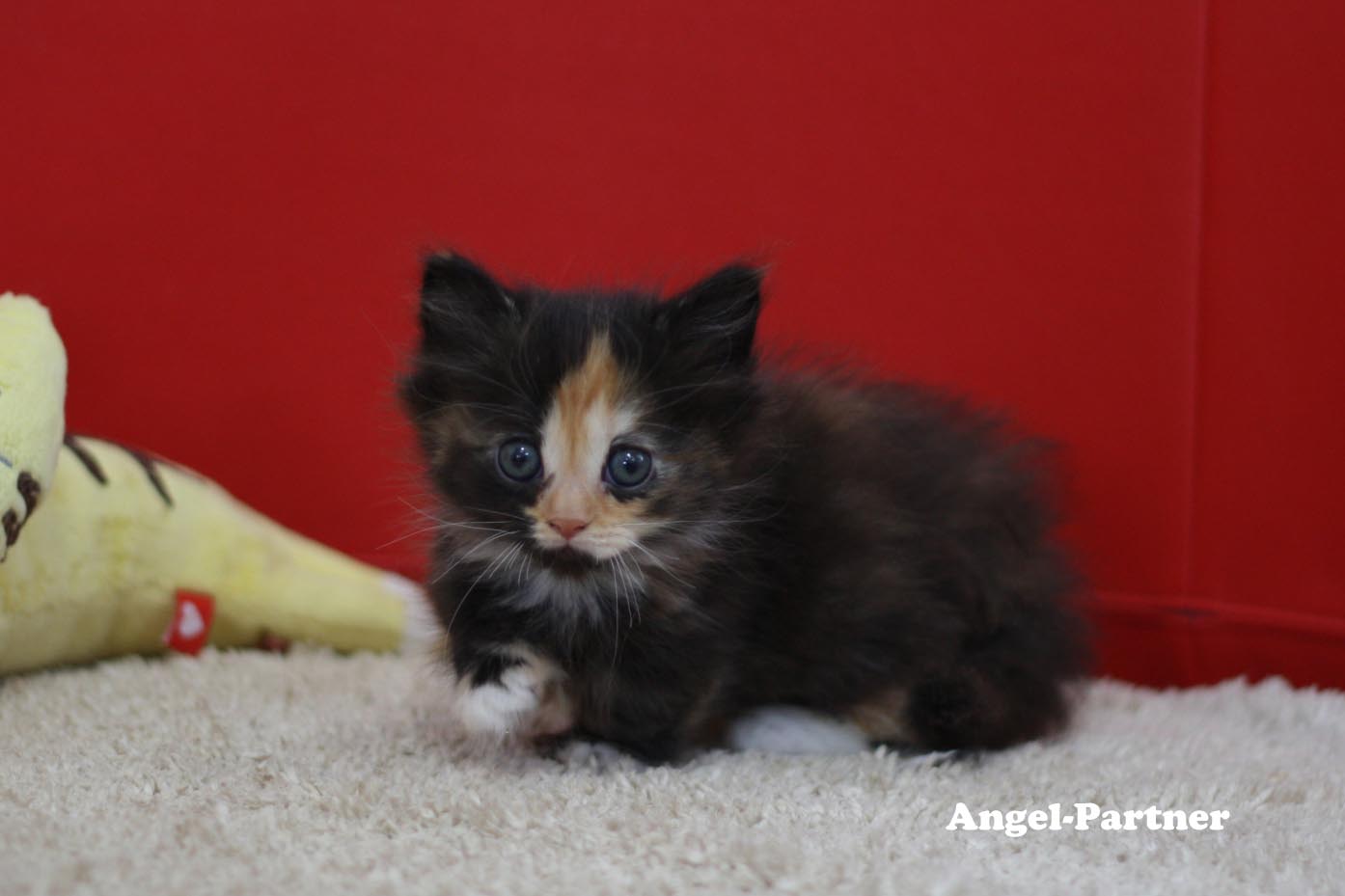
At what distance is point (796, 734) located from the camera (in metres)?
1.59

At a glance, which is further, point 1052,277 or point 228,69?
point 228,69

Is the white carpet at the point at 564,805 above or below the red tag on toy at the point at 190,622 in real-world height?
above

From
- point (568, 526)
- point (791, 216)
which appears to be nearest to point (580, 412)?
point (568, 526)

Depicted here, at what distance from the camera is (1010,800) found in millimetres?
1357

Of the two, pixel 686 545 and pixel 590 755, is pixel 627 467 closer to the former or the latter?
pixel 686 545

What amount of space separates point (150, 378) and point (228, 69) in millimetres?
598

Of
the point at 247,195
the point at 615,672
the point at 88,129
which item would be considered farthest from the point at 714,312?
the point at 88,129

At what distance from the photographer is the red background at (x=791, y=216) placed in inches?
76.4

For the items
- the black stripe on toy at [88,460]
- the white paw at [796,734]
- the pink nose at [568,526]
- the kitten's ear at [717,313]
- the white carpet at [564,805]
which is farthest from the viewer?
the black stripe on toy at [88,460]

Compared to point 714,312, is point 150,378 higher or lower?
lower

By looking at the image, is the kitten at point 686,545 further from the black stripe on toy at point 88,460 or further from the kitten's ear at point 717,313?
the black stripe on toy at point 88,460

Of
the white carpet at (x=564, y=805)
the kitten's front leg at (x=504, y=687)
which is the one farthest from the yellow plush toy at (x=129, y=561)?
the kitten's front leg at (x=504, y=687)

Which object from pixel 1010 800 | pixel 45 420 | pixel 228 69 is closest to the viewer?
pixel 1010 800

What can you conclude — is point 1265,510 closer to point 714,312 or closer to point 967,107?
point 967,107
